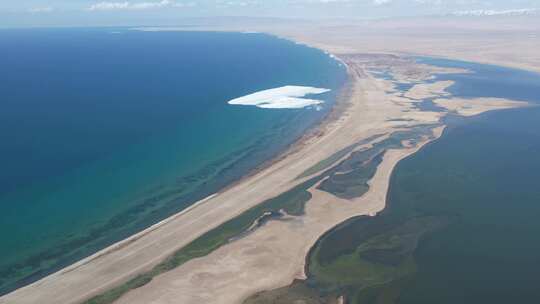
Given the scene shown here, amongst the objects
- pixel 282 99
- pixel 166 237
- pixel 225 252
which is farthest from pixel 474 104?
pixel 166 237

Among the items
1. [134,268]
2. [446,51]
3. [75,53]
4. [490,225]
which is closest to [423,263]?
[490,225]

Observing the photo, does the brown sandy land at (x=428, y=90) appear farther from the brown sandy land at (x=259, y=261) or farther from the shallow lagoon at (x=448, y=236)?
the brown sandy land at (x=259, y=261)

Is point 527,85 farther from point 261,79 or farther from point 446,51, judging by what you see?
point 446,51

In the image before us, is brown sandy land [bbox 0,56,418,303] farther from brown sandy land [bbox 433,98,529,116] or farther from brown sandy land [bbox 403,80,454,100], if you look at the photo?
brown sandy land [bbox 403,80,454,100]

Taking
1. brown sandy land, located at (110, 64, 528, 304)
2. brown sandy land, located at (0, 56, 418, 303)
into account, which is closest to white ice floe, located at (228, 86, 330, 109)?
brown sandy land, located at (0, 56, 418, 303)

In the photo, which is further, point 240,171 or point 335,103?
point 335,103

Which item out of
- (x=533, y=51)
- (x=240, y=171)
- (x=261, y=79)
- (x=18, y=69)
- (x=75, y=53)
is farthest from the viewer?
(x=75, y=53)
